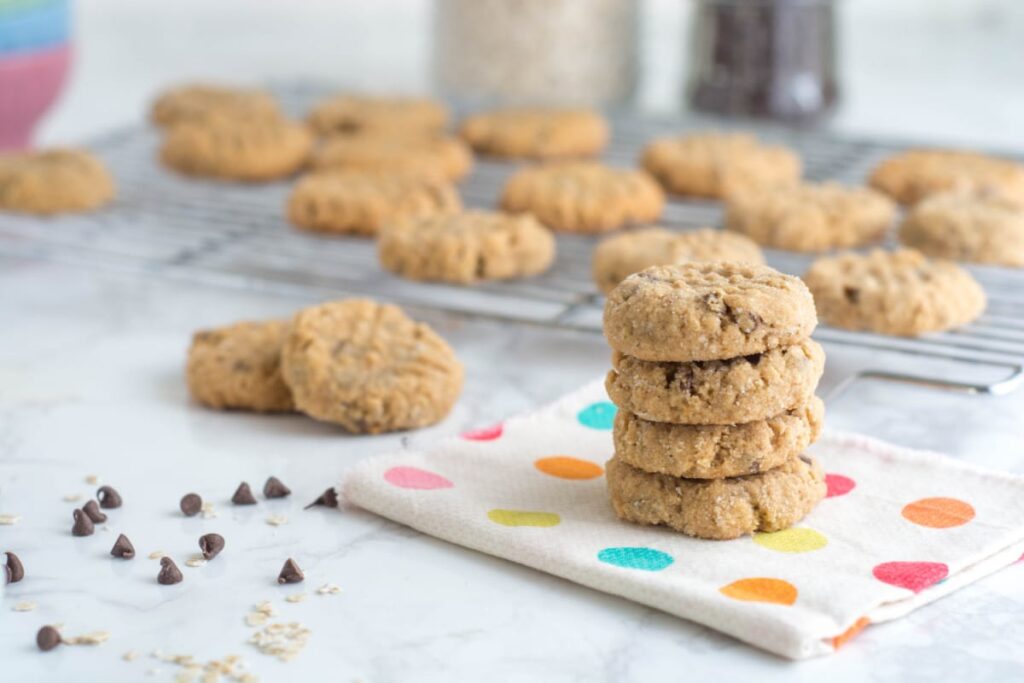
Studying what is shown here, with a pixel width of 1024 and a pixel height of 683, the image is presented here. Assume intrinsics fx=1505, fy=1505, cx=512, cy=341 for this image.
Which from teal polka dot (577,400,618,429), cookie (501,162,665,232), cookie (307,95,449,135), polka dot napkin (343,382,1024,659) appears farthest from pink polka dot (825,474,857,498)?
cookie (307,95,449,135)

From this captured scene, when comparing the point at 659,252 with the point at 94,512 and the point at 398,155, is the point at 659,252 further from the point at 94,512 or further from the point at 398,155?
the point at 94,512

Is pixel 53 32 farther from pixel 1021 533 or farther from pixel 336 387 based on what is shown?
→ pixel 1021 533

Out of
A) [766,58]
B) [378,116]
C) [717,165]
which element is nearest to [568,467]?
[717,165]

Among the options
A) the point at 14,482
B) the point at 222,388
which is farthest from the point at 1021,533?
the point at 14,482

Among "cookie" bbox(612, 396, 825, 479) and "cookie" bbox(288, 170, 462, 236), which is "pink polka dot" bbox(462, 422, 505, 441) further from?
"cookie" bbox(288, 170, 462, 236)

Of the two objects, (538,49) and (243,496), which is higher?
(538,49)

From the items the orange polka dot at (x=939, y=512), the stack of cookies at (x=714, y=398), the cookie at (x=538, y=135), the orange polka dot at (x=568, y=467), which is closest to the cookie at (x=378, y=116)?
the cookie at (x=538, y=135)

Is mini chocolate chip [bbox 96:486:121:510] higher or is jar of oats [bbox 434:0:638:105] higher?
jar of oats [bbox 434:0:638:105]
